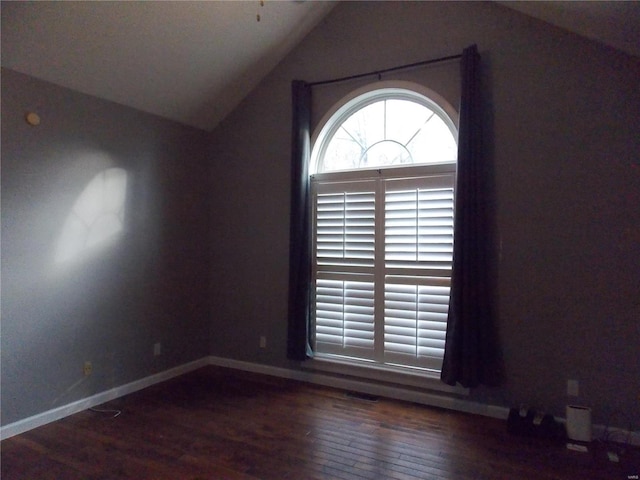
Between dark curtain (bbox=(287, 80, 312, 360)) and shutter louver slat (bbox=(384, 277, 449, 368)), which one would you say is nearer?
shutter louver slat (bbox=(384, 277, 449, 368))

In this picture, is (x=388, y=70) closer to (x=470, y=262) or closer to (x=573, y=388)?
(x=470, y=262)

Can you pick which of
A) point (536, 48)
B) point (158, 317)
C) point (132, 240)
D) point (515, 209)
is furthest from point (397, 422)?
point (536, 48)

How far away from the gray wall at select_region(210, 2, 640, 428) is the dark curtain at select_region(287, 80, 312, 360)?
66cm

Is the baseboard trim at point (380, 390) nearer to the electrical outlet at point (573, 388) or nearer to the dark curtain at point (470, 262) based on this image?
the dark curtain at point (470, 262)

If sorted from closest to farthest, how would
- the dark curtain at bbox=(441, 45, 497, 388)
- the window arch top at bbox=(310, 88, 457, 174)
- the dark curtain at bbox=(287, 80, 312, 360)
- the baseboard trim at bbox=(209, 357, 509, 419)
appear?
the dark curtain at bbox=(441, 45, 497, 388) < the baseboard trim at bbox=(209, 357, 509, 419) < the window arch top at bbox=(310, 88, 457, 174) < the dark curtain at bbox=(287, 80, 312, 360)

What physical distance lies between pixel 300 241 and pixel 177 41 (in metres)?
1.91

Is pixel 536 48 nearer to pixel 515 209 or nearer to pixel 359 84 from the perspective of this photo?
pixel 515 209

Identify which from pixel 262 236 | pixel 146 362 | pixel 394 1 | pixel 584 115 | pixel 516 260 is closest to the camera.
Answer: pixel 584 115

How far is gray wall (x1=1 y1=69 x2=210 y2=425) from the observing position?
2619 millimetres

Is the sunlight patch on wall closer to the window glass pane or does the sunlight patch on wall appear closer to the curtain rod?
the window glass pane

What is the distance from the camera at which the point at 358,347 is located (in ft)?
11.2

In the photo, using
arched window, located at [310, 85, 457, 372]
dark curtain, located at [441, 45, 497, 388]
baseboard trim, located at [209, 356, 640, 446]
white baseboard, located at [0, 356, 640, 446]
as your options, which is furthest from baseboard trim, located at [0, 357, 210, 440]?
dark curtain, located at [441, 45, 497, 388]

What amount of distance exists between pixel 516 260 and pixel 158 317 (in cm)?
314

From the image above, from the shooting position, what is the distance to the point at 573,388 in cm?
269
